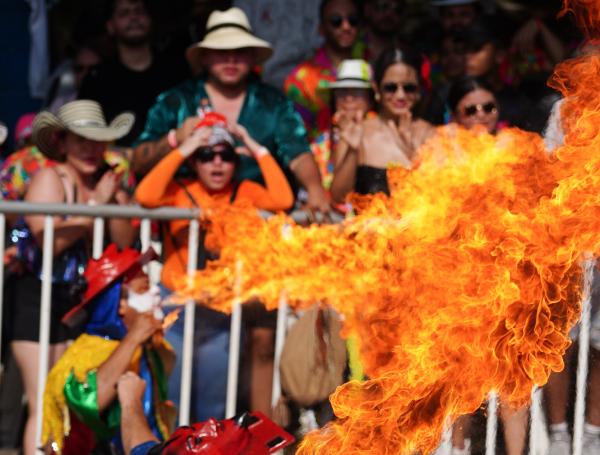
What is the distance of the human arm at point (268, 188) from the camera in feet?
21.5

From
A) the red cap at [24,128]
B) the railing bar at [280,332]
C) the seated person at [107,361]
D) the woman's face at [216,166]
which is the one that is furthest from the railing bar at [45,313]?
the red cap at [24,128]

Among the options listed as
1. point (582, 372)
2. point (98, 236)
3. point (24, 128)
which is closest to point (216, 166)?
point (98, 236)

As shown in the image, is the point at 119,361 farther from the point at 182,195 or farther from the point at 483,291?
the point at 483,291

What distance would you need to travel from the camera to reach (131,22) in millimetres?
7816

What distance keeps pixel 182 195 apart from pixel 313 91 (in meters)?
1.43

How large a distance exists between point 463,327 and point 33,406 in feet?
8.91

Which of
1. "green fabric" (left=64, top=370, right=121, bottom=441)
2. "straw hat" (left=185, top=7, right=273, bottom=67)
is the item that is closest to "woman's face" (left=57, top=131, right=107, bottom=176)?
"straw hat" (left=185, top=7, right=273, bottom=67)

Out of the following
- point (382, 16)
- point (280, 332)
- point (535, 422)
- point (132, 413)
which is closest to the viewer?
point (535, 422)

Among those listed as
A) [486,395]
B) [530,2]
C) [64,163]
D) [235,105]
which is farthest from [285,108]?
[486,395]

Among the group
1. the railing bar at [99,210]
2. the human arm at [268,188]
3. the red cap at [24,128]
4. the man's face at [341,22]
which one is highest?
the man's face at [341,22]

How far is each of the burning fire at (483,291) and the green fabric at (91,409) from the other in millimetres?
1120

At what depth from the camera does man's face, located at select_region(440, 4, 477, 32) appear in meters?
8.04

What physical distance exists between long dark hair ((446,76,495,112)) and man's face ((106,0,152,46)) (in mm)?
1972

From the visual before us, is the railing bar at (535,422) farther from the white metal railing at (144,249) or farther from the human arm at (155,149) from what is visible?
the human arm at (155,149)
